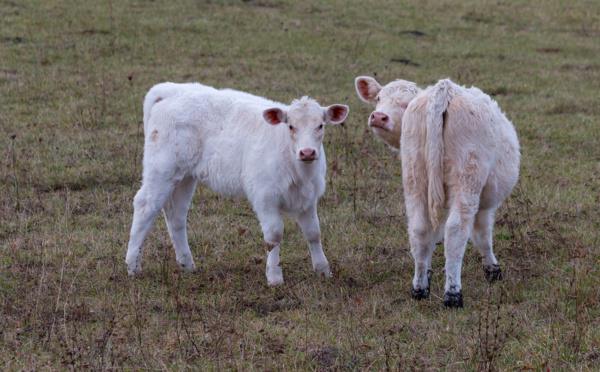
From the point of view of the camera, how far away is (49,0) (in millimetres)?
19625

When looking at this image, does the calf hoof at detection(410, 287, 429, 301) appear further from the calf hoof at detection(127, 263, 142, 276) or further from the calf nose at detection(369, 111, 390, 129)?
the calf hoof at detection(127, 263, 142, 276)

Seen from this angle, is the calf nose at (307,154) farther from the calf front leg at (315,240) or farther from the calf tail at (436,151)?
the calf tail at (436,151)

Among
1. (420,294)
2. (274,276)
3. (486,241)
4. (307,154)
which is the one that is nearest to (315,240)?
(274,276)

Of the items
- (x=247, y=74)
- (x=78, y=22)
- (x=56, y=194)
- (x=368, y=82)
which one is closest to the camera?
(x=368, y=82)

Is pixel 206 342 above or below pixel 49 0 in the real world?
above

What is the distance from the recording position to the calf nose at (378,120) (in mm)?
7473

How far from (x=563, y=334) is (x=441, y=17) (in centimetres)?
1551

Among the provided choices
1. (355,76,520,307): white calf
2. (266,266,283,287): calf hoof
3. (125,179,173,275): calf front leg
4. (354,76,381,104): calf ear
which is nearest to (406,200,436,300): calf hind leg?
(355,76,520,307): white calf

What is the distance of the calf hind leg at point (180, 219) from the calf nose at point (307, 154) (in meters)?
1.53

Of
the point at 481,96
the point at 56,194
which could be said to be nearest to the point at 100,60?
the point at 56,194

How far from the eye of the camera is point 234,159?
8.02 meters

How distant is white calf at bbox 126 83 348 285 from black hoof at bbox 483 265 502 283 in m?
1.31

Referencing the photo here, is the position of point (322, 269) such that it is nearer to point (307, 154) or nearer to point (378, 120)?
point (307, 154)

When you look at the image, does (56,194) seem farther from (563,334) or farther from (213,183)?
(563,334)
